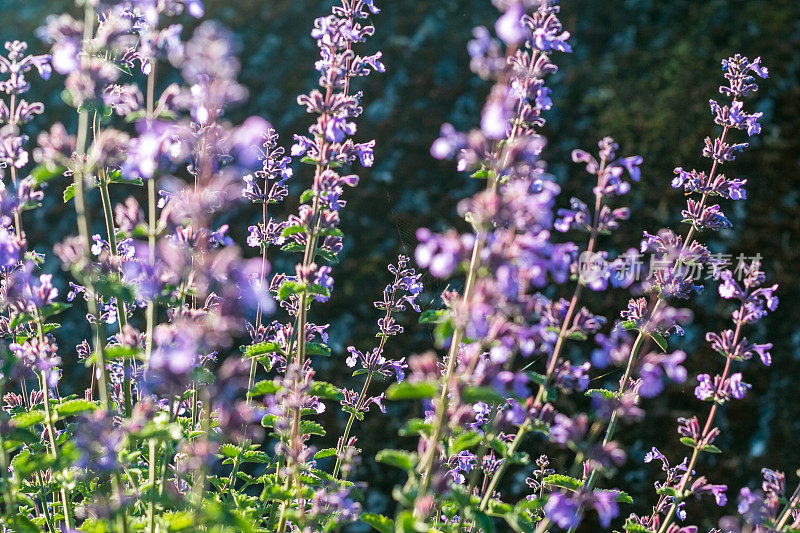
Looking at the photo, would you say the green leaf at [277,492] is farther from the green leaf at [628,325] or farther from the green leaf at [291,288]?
the green leaf at [628,325]

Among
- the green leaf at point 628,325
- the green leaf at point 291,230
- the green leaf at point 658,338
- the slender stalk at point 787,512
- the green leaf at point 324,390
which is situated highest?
the green leaf at point 291,230

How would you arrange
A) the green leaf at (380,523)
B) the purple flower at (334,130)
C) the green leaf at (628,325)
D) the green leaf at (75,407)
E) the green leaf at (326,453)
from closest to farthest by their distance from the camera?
the green leaf at (380,523) → the green leaf at (75,407) → the purple flower at (334,130) → the green leaf at (628,325) → the green leaf at (326,453)

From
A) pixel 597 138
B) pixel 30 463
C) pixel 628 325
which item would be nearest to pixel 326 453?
pixel 30 463

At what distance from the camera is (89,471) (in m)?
2.52

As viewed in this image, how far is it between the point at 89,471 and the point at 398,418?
455cm

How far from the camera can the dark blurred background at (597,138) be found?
21.8ft

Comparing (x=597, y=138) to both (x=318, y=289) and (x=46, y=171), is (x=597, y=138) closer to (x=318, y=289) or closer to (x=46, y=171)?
(x=318, y=289)

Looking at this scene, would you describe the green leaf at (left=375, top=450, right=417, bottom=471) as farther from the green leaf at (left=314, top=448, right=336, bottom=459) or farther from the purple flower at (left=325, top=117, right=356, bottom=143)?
the purple flower at (left=325, top=117, right=356, bottom=143)

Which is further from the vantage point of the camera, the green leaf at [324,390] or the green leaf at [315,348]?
the green leaf at [315,348]

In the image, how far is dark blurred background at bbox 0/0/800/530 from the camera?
262 inches

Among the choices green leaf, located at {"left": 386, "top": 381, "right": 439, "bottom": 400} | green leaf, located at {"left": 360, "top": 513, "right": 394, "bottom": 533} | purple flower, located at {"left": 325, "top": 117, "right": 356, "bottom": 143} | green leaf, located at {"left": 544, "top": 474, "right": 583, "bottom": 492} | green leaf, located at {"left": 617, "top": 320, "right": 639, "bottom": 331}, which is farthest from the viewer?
green leaf, located at {"left": 617, "top": 320, "right": 639, "bottom": 331}

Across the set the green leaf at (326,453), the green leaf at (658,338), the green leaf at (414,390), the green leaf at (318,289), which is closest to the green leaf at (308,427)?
the green leaf at (326,453)

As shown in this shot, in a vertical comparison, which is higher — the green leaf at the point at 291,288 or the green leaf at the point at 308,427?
the green leaf at the point at 291,288

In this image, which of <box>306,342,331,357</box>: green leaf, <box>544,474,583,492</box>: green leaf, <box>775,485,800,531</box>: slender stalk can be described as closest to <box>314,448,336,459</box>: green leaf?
<box>306,342,331,357</box>: green leaf
